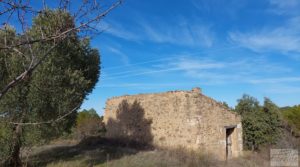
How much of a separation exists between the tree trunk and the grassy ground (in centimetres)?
86

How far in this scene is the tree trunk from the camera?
9502 mm

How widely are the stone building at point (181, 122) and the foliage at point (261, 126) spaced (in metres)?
2.47

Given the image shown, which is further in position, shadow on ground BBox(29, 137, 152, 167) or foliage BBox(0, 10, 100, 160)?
shadow on ground BBox(29, 137, 152, 167)

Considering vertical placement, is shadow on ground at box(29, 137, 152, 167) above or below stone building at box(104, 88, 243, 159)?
below

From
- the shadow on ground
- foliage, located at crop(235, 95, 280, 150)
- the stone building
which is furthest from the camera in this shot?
foliage, located at crop(235, 95, 280, 150)

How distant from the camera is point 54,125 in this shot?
31.7 feet

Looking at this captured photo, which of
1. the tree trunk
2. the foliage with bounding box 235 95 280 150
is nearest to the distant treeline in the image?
the foliage with bounding box 235 95 280 150

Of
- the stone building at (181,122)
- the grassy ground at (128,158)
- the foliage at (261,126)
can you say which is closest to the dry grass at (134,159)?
the grassy ground at (128,158)

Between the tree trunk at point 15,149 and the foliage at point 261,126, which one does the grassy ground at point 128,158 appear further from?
the foliage at point 261,126

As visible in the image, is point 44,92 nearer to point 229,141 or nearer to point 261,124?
point 229,141

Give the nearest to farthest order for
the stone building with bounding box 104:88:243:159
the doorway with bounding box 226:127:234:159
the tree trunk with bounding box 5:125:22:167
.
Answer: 1. the tree trunk with bounding box 5:125:22:167
2. the stone building with bounding box 104:88:243:159
3. the doorway with bounding box 226:127:234:159

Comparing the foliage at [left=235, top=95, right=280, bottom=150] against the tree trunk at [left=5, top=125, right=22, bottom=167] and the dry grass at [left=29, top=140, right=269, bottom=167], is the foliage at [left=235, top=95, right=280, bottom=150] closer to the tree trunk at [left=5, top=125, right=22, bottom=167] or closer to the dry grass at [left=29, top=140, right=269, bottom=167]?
the dry grass at [left=29, top=140, right=269, bottom=167]

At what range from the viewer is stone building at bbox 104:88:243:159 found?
14.5 metres

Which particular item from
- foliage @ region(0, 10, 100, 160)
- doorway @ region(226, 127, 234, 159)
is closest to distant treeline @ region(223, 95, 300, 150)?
doorway @ region(226, 127, 234, 159)
